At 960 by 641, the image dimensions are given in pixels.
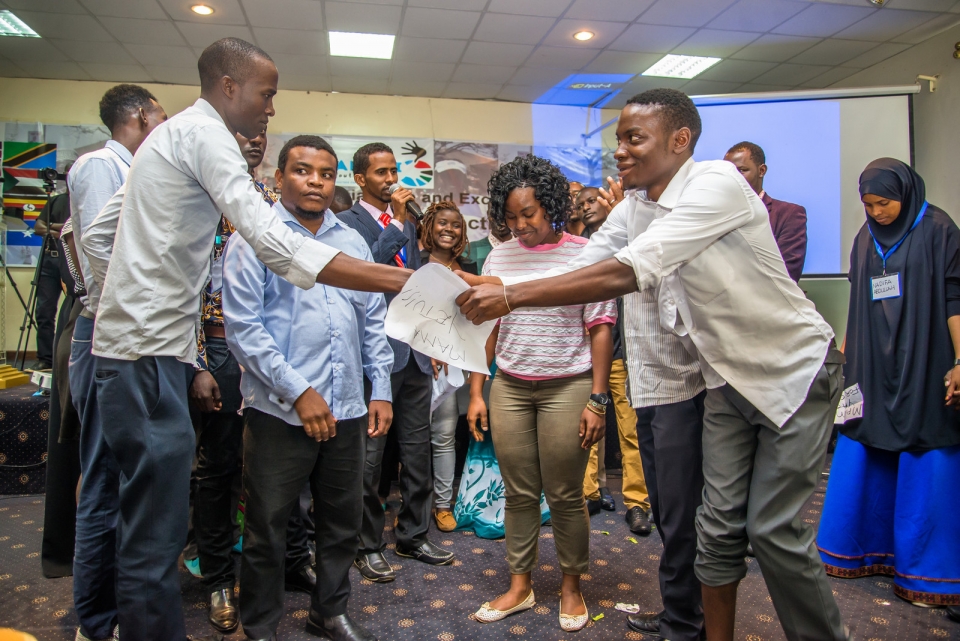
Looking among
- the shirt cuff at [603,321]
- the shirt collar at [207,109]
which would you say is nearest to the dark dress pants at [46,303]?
the shirt collar at [207,109]

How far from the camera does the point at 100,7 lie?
5.16m

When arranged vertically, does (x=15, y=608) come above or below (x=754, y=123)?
below

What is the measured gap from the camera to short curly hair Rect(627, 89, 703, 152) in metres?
1.75

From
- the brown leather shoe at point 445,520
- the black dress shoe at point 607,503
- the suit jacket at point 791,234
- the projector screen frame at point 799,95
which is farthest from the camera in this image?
the projector screen frame at point 799,95

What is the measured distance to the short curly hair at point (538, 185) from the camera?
7.56 ft

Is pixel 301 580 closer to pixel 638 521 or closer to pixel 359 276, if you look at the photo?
pixel 359 276

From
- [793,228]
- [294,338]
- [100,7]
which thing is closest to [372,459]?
[294,338]

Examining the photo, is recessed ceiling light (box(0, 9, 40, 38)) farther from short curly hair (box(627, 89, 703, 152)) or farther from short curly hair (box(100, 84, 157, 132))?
short curly hair (box(627, 89, 703, 152))

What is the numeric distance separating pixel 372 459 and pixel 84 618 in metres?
1.08

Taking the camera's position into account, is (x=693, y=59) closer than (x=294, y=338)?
No

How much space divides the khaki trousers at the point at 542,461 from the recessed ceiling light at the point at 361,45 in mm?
4650

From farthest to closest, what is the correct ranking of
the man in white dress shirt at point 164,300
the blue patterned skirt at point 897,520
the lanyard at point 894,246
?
the lanyard at point 894,246
the blue patterned skirt at point 897,520
the man in white dress shirt at point 164,300

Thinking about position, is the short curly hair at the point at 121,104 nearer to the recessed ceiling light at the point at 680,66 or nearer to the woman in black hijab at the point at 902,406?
Answer: the woman in black hijab at the point at 902,406

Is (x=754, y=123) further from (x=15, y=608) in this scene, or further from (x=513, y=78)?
(x=15, y=608)
